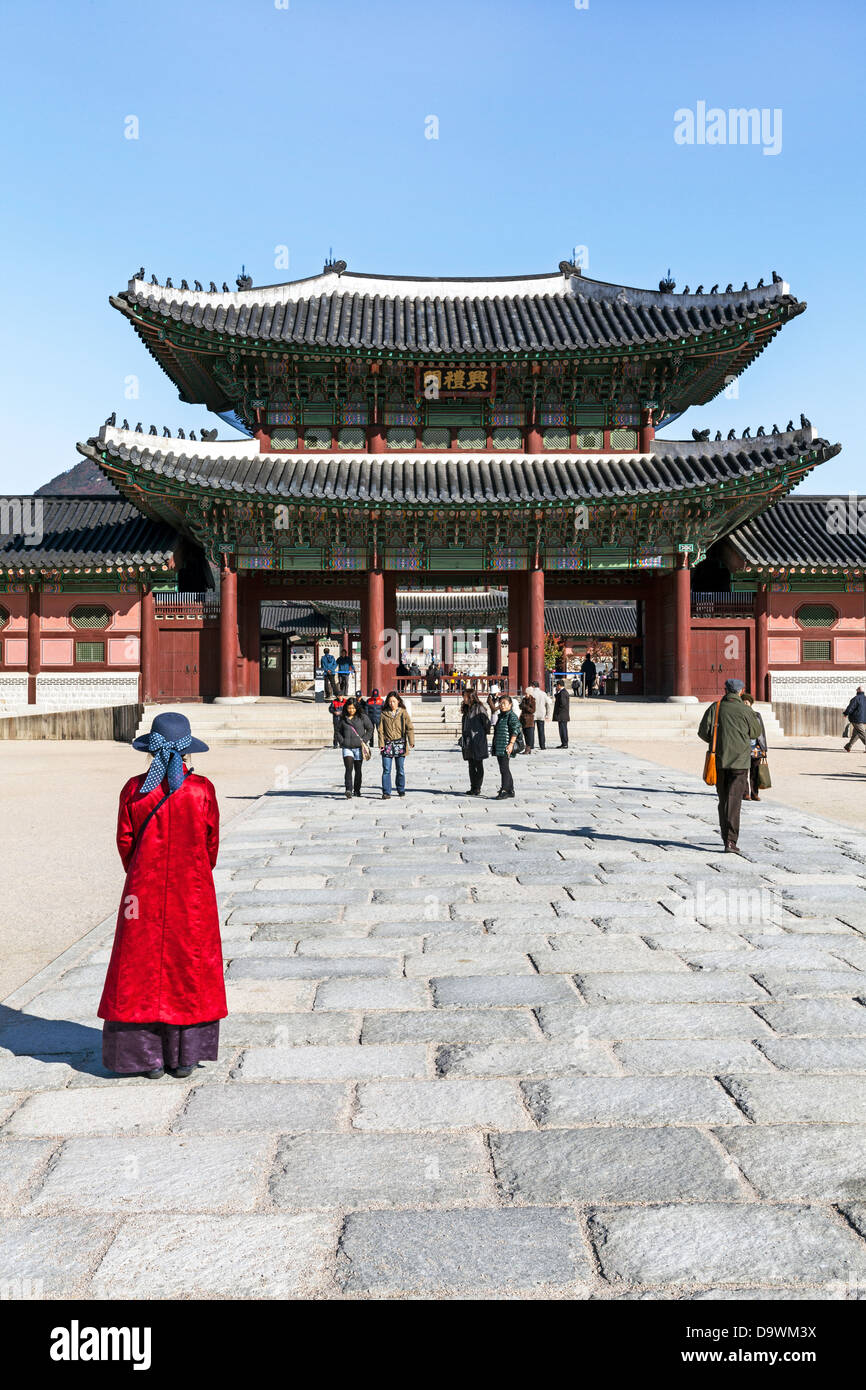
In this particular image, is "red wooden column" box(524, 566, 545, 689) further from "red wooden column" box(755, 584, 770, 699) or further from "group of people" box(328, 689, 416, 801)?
"group of people" box(328, 689, 416, 801)

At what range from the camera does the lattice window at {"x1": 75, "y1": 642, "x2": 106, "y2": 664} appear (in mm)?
24750

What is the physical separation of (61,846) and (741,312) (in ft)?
68.7

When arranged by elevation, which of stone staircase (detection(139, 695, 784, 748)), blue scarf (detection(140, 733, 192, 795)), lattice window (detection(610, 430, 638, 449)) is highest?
lattice window (detection(610, 430, 638, 449))

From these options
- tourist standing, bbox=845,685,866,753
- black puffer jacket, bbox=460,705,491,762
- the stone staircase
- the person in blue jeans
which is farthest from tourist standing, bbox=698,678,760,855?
the stone staircase

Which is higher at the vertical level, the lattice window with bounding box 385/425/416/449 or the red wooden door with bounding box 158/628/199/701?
the lattice window with bounding box 385/425/416/449

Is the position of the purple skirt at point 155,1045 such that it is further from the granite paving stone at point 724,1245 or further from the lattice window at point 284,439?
the lattice window at point 284,439

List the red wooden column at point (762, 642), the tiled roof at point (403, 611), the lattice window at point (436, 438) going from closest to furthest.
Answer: the red wooden column at point (762, 642) → the lattice window at point (436, 438) → the tiled roof at point (403, 611)

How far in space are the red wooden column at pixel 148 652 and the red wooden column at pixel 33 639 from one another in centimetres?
271

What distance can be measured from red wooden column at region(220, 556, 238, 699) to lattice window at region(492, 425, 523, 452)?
7.69m

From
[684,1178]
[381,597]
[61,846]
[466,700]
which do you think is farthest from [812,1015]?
[381,597]

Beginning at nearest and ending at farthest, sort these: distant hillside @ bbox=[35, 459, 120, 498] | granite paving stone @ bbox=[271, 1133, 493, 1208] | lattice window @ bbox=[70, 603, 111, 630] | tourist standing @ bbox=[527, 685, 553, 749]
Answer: granite paving stone @ bbox=[271, 1133, 493, 1208], tourist standing @ bbox=[527, 685, 553, 749], lattice window @ bbox=[70, 603, 111, 630], distant hillside @ bbox=[35, 459, 120, 498]

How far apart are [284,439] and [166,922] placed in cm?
2273

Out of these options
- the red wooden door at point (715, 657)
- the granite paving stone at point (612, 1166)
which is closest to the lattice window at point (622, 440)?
the red wooden door at point (715, 657)

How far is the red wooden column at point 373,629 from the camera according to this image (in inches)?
928
